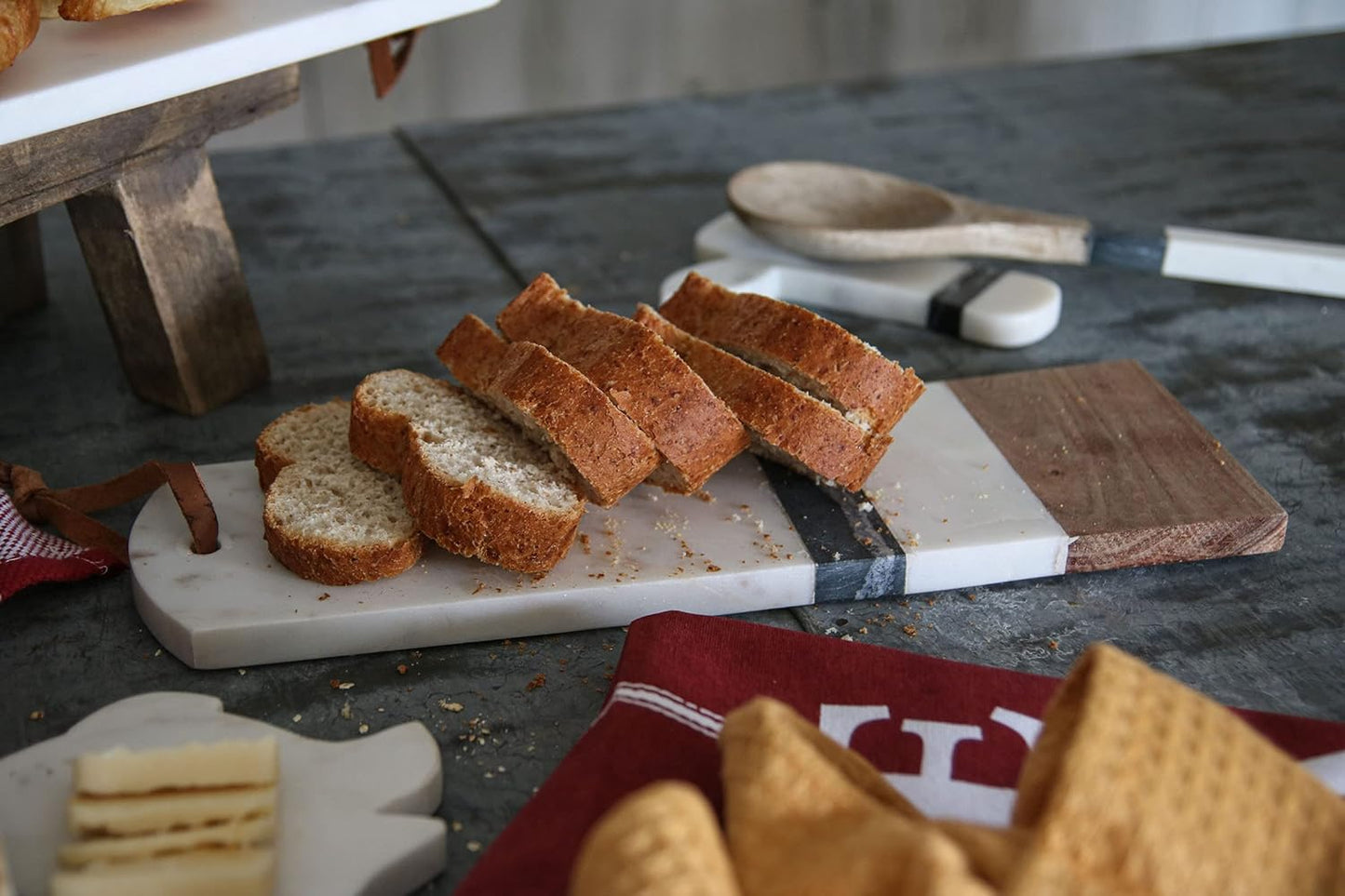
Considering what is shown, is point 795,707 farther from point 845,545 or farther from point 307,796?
point 307,796

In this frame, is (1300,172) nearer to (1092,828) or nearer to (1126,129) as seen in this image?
(1126,129)

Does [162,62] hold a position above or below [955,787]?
above

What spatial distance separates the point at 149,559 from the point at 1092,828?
3.40 feet

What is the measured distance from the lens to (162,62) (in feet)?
4.70

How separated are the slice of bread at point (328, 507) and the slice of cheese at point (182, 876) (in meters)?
0.46

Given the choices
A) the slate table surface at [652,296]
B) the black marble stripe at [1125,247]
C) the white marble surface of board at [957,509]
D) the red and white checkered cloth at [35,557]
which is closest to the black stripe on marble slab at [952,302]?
the slate table surface at [652,296]

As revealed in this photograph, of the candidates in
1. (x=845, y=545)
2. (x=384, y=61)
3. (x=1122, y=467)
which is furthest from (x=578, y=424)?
(x=384, y=61)

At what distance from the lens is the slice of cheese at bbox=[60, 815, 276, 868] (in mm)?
958

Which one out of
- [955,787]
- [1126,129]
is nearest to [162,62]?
[955,787]

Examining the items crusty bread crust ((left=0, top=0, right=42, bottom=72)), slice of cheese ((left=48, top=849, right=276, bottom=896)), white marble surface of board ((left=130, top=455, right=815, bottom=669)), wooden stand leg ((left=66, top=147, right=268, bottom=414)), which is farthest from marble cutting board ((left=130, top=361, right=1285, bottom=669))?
crusty bread crust ((left=0, top=0, right=42, bottom=72))

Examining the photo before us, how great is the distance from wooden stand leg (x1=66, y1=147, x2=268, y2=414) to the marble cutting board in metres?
0.28

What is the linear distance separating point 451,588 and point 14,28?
2.45ft

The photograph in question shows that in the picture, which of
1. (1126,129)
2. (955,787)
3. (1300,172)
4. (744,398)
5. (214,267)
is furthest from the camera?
(1126,129)

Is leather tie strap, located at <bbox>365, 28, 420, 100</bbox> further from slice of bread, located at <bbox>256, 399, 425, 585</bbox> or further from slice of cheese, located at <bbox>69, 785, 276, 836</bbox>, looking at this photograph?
slice of cheese, located at <bbox>69, 785, 276, 836</bbox>
